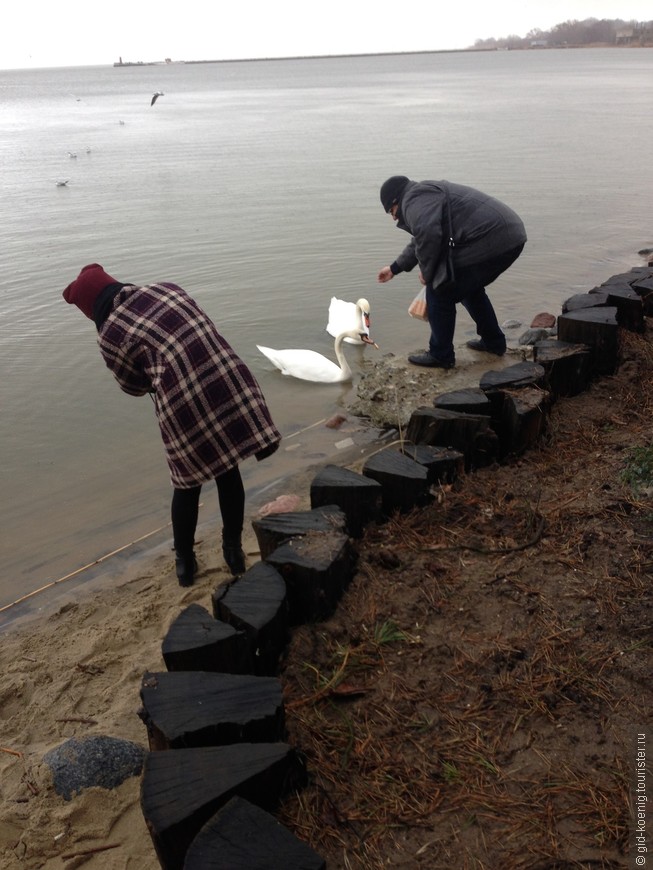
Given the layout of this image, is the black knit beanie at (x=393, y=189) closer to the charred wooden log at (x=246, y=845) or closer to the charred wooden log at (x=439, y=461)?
the charred wooden log at (x=439, y=461)

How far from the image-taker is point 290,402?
706 cm

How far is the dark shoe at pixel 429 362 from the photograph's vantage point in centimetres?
723

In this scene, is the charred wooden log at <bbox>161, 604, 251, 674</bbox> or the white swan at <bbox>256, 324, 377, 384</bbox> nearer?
the charred wooden log at <bbox>161, 604, 251, 674</bbox>

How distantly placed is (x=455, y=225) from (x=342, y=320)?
2320 mm

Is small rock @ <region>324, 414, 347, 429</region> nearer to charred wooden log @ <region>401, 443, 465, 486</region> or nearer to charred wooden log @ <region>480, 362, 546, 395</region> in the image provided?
charred wooden log @ <region>480, 362, 546, 395</region>

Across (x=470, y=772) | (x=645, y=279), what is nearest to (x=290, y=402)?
(x=645, y=279)

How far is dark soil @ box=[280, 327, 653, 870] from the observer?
2.11 metres

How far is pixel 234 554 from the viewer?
4203mm

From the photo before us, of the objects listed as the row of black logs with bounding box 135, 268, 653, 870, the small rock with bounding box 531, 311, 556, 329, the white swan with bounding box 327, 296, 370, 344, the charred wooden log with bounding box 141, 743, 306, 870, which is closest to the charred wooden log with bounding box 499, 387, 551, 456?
the row of black logs with bounding box 135, 268, 653, 870

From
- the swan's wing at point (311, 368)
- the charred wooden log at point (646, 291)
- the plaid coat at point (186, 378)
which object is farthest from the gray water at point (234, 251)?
the charred wooden log at point (646, 291)

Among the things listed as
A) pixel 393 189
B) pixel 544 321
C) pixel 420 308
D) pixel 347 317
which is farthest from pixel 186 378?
pixel 544 321

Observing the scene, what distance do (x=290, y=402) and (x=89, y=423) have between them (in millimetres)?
1848

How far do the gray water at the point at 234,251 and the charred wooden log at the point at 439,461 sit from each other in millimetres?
1901

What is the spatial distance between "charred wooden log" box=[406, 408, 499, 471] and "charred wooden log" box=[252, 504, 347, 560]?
1.03 metres
